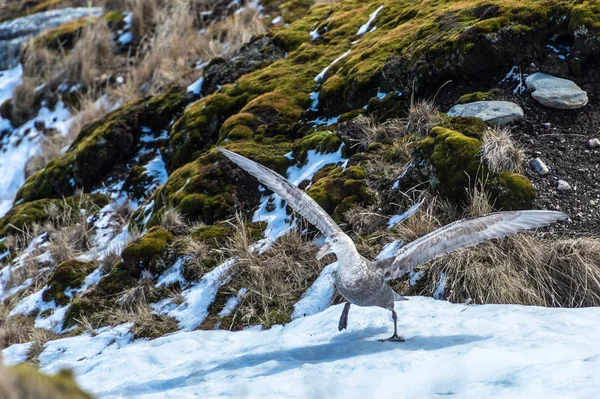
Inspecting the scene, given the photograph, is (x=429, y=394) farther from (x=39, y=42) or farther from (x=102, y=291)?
(x=39, y=42)

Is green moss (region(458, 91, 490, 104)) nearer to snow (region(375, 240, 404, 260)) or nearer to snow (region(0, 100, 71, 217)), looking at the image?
snow (region(375, 240, 404, 260))

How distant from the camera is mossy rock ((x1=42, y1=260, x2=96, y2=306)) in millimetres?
6910

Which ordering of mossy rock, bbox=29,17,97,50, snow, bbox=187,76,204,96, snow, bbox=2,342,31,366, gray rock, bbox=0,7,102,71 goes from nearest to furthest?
snow, bbox=2,342,31,366 < snow, bbox=187,76,204,96 < mossy rock, bbox=29,17,97,50 < gray rock, bbox=0,7,102,71

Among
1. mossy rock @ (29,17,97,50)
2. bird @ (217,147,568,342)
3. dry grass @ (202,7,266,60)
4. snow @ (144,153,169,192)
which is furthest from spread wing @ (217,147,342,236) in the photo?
mossy rock @ (29,17,97,50)

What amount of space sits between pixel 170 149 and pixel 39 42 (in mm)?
6811

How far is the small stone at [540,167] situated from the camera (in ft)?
19.1

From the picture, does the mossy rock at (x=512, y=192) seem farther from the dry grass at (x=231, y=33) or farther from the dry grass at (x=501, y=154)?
the dry grass at (x=231, y=33)

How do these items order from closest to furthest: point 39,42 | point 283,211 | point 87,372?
point 87,372 → point 283,211 → point 39,42

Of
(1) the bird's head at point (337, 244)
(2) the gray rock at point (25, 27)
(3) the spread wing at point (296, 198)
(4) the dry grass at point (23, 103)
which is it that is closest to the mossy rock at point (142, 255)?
(3) the spread wing at point (296, 198)

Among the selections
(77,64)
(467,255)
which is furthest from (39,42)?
(467,255)

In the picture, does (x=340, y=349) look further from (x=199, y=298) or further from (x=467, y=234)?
(x=199, y=298)

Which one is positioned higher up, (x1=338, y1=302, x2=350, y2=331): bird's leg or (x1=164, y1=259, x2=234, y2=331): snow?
(x1=338, y1=302, x2=350, y2=331): bird's leg

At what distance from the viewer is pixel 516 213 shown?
4.46 m

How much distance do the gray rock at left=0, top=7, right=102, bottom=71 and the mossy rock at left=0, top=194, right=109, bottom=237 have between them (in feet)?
21.4
